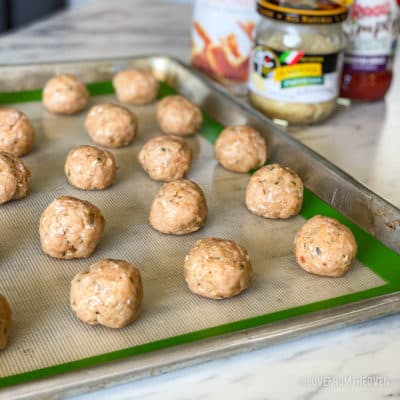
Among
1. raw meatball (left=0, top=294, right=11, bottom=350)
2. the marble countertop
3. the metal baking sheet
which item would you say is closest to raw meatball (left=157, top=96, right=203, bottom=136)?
the metal baking sheet

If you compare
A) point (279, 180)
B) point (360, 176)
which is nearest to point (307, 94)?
point (360, 176)

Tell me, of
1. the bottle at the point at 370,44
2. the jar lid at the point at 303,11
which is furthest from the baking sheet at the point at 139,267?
the bottle at the point at 370,44

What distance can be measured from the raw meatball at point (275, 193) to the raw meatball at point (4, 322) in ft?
1.95

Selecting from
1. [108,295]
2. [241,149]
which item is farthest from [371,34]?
[108,295]

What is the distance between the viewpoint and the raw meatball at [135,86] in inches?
72.5

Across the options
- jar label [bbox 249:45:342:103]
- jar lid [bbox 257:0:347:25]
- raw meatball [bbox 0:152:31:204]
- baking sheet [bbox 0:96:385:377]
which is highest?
jar lid [bbox 257:0:347:25]

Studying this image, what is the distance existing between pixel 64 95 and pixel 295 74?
1.99 ft

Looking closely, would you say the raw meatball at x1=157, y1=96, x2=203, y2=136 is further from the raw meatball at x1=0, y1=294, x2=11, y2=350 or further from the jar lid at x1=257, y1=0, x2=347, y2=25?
the raw meatball at x1=0, y1=294, x2=11, y2=350

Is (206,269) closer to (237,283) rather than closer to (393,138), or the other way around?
(237,283)

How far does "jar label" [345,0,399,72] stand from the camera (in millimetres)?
A: 1820

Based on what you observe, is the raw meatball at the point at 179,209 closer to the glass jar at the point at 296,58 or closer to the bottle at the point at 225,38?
the glass jar at the point at 296,58

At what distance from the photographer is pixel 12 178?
4.43ft

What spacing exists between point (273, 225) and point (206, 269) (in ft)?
1.02

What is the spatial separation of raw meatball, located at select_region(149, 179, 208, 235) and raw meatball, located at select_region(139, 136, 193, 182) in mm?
156
